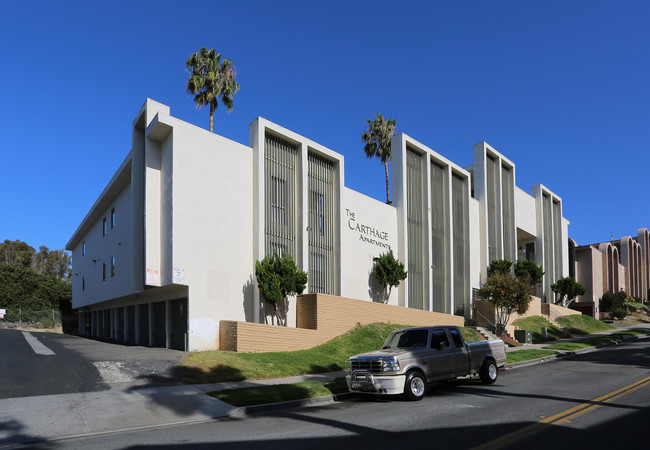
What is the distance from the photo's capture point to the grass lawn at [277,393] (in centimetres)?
1301

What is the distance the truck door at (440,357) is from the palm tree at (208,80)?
924 inches

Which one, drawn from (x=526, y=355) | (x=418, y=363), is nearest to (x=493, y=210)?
(x=526, y=355)

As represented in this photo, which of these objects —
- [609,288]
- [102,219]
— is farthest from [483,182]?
[609,288]

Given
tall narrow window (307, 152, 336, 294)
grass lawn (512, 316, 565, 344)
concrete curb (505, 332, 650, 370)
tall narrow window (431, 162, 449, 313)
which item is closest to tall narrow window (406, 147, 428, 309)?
tall narrow window (431, 162, 449, 313)

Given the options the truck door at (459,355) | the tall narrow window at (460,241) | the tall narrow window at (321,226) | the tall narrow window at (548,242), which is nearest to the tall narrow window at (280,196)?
the tall narrow window at (321,226)

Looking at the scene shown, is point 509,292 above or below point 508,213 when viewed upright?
below

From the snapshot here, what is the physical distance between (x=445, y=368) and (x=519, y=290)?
21.6 m

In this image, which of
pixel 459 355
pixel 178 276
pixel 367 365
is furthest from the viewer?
pixel 178 276

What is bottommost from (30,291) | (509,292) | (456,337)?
(456,337)

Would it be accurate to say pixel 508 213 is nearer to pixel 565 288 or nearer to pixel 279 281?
pixel 565 288

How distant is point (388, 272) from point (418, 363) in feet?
58.7

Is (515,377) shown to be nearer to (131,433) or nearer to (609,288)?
(131,433)

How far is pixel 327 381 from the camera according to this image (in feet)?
54.1

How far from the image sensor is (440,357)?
1406 centimetres
